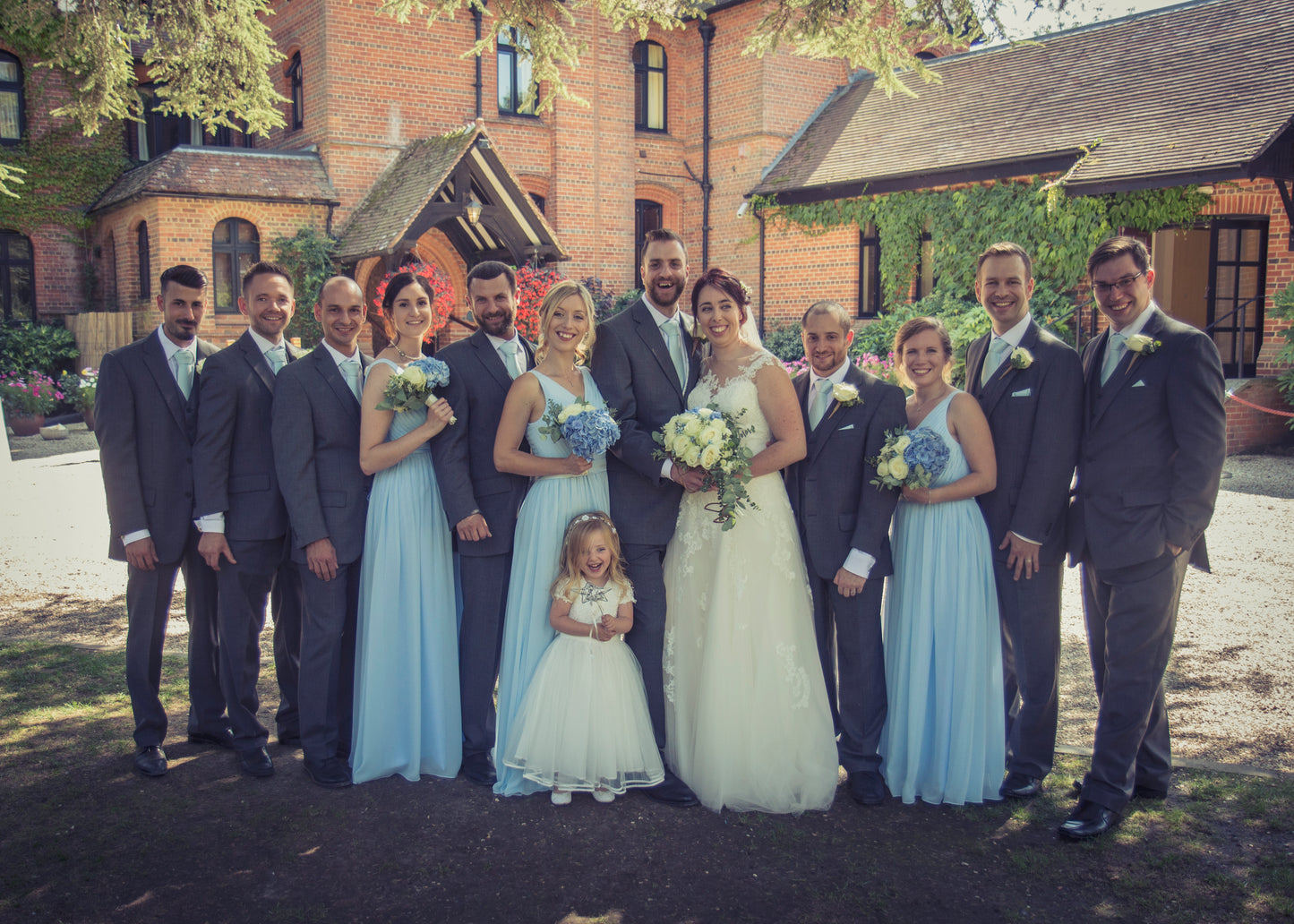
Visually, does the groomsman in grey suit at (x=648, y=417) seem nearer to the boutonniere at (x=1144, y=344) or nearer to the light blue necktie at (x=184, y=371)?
the boutonniere at (x=1144, y=344)

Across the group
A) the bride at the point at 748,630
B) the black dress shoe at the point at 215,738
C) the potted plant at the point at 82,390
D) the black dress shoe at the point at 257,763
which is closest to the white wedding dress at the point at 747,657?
the bride at the point at 748,630

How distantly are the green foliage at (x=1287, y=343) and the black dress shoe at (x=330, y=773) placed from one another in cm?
1394

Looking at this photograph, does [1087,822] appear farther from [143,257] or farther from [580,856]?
[143,257]

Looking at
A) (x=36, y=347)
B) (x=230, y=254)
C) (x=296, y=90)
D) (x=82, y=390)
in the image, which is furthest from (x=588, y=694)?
(x=36, y=347)

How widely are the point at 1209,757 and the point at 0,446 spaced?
483 inches

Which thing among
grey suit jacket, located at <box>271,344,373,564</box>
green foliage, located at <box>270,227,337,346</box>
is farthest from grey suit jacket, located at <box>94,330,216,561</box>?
green foliage, located at <box>270,227,337,346</box>

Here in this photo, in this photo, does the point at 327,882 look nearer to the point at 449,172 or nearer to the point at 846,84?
the point at 449,172

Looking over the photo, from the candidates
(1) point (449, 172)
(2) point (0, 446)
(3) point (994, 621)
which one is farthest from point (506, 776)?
(1) point (449, 172)

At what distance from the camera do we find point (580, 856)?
3.78 metres

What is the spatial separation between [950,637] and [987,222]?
14.6 m

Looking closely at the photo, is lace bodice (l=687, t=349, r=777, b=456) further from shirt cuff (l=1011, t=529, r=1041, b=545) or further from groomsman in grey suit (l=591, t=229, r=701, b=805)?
shirt cuff (l=1011, t=529, r=1041, b=545)

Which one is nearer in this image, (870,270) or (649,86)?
(870,270)

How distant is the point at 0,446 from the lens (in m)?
11.2

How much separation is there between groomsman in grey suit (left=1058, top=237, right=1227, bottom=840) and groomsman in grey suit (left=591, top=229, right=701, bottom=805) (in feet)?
5.84
